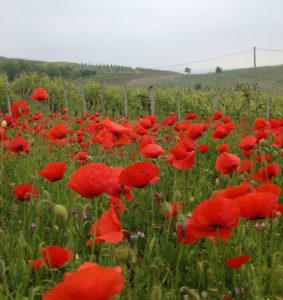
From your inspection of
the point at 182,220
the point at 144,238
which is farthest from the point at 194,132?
the point at 182,220

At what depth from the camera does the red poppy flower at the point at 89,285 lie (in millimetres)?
490

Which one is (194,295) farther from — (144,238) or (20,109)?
(20,109)

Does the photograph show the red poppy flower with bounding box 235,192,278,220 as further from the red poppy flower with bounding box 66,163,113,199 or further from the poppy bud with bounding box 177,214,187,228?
the red poppy flower with bounding box 66,163,113,199

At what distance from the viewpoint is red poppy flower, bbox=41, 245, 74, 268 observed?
987mm

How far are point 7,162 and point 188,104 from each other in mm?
15366

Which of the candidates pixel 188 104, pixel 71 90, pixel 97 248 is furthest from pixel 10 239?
pixel 71 90

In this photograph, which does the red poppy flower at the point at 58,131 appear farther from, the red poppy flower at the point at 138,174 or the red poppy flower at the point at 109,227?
the red poppy flower at the point at 109,227

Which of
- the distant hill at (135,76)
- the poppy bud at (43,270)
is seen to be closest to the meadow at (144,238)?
the poppy bud at (43,270)

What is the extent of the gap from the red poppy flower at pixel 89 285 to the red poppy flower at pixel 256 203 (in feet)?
1.61

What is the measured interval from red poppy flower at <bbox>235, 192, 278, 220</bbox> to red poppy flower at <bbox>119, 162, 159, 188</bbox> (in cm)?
27

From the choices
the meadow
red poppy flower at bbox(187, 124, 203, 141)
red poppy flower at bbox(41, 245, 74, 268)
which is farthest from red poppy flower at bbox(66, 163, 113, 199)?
red poppy flower at bbox(187, 124, 203, 141)

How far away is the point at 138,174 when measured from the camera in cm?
102

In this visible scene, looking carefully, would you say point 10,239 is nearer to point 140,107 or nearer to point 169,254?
point 169,254

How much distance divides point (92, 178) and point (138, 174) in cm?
18
